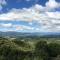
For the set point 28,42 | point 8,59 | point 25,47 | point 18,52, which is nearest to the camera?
point 8,59

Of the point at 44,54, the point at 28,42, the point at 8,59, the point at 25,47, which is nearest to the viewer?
the point at 8,59

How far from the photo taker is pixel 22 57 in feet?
102

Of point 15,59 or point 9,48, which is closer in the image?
point 15,59

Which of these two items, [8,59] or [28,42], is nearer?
[8,59]

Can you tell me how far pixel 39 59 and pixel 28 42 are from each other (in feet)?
39.5

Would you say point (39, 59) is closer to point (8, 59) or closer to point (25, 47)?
point (8, 59)

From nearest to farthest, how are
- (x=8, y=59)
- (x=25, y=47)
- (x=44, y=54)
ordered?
(x=8, y=59), (x=44, y=54), (x=25, y=47)

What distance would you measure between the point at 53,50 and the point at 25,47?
5.52 meters

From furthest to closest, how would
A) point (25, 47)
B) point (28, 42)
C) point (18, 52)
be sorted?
point (28, 42) < point (25, 47) < point (18, 52)

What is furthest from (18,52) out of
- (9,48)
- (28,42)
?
(28,42)

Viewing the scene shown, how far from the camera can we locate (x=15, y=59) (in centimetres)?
3030

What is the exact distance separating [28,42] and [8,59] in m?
12.5

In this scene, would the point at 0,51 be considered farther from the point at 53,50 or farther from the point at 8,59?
the point at 53,50

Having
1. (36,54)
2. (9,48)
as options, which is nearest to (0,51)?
(9,48)
